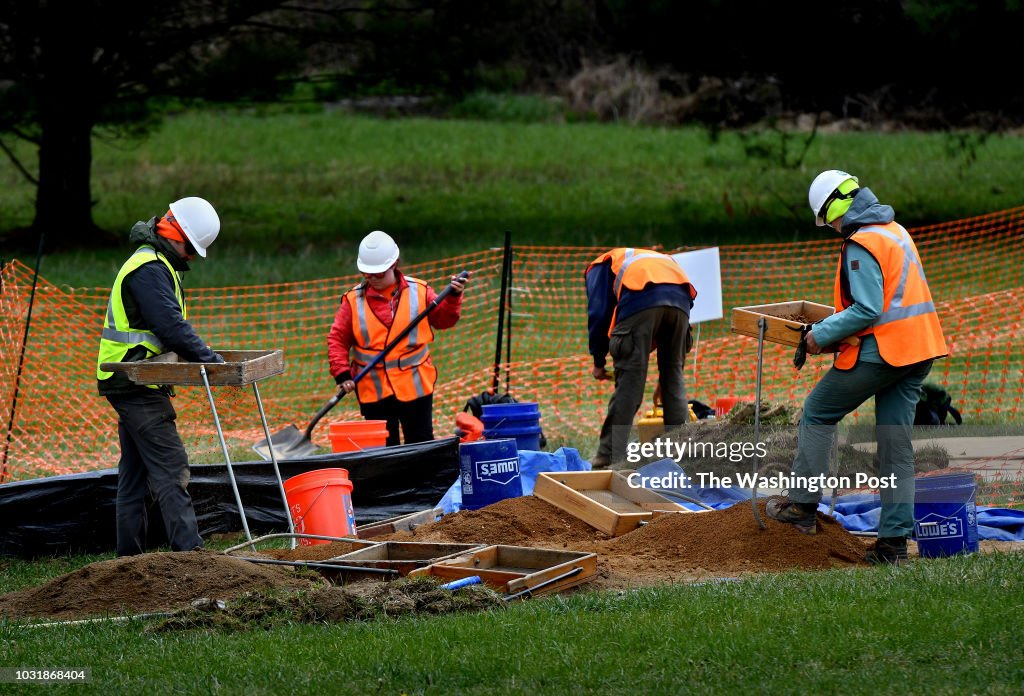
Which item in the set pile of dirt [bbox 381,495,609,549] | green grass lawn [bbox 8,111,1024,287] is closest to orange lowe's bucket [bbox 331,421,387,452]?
pile of dirt [bbox 381,495,609,549]

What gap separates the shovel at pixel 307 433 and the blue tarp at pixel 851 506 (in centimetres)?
183

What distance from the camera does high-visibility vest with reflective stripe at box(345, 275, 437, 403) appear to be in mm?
9172

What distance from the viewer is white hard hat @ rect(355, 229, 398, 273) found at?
354 inches

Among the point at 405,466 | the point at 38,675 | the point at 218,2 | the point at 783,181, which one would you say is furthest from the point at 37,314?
the point at 783,181

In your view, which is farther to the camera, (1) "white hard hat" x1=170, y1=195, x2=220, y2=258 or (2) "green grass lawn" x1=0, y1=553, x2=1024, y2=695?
→ (1) "white hard hat" x1=170, y1=195, x2=220, y2=258

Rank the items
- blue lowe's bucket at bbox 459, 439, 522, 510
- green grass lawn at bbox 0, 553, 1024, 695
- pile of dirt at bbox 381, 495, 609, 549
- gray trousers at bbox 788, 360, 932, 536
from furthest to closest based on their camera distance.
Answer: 1. blue lowe's bucket at bbox 459, 439, 522, 510
2. pile of dirt at bbox 381, 495, 609, 549
3. gray trousers at bbox 788, 360, 932, 536
4. green grass lawn at bbox 0, 553, 1024, 695

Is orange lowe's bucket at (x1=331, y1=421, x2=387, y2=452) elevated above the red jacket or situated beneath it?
situated beneath

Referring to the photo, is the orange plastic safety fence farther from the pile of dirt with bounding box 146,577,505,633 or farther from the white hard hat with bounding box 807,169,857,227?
the pile of dirt with bounding box 146,577,505,633

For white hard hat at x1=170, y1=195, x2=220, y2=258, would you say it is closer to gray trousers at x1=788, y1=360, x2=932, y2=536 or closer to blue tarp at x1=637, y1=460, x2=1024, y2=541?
blue tarp at x1=637, y1=460, x2=1024, y2=541

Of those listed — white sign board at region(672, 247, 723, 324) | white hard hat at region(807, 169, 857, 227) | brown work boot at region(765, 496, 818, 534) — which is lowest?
brown work boot at region(765, 496, 818, 534)

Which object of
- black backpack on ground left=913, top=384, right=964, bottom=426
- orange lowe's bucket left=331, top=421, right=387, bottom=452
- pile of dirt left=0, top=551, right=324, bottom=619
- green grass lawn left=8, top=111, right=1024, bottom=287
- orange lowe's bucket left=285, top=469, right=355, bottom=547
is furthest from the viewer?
green grass lawn left=8, top=111, right=1024, bottom=287

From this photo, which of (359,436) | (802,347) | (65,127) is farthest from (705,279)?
(65,127)

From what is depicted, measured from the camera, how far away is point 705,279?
1128 cm

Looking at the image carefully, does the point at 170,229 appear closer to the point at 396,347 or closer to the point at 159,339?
the point at 159,339
